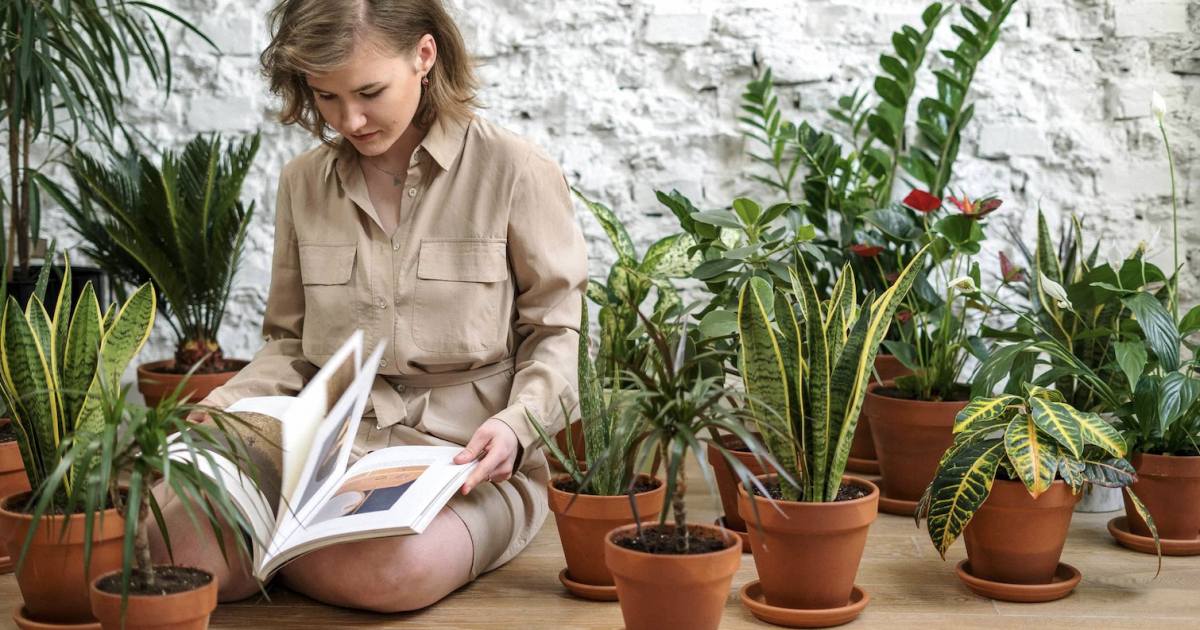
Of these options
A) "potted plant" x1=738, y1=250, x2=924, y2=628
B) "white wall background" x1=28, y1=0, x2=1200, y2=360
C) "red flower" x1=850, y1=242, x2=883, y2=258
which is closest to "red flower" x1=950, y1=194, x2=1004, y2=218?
"red flower" x1=850, y1=242, x2=883, y2=258

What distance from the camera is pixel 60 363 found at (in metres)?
1.78

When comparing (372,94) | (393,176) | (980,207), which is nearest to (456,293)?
(393,176)

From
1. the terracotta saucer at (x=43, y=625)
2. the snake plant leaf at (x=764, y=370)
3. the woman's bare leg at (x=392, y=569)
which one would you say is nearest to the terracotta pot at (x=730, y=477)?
the snake plant leaf at (x=764, y=370)

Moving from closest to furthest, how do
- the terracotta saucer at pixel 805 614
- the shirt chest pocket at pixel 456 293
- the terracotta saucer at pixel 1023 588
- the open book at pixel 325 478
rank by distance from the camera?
the open book at pixel 325 478, the terracotta saucer at pixel 805 614, the terracotta saucer at pixel 1023 588, the shirt chest pocket at pixel 456 293

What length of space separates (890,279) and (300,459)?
1.56 m

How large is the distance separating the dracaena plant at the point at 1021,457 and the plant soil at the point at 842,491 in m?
0.14

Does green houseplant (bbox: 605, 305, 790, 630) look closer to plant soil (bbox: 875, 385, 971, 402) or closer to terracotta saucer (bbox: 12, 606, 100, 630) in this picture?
terracotta saucer (bbox: 12, 606, 100, 630)

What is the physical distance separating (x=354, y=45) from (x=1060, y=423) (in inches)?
51.1

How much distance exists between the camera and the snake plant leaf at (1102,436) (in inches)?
74.5

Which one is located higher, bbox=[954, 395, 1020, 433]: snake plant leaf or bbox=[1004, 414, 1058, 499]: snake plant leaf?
bbox=[954, 395, 1020, 433]: snake plant leaf

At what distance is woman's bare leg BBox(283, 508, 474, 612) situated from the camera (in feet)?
6.03

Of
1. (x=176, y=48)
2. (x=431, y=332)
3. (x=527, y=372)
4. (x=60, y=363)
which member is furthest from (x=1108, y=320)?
(x=176, y=48)

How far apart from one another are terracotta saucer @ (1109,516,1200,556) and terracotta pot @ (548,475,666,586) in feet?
3.18

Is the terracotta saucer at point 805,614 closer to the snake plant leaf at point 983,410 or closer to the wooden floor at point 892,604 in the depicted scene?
the wooden floor at point 892,604
